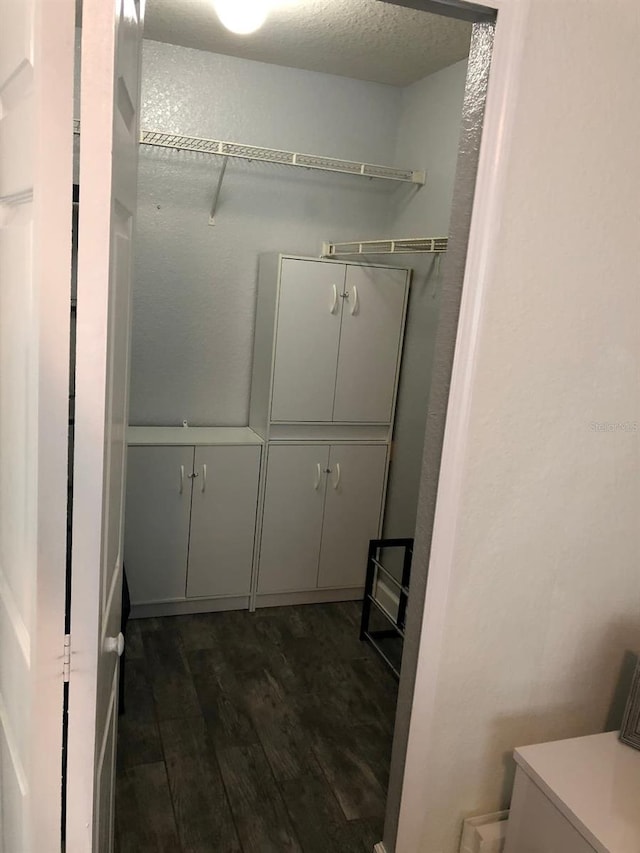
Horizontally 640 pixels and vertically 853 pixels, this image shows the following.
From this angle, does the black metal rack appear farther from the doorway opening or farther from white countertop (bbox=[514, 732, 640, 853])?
white countertop (bbox=[514, 732, 640, 853])

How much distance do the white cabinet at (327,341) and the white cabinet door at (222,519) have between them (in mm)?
246

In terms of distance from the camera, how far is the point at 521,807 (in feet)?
5.12

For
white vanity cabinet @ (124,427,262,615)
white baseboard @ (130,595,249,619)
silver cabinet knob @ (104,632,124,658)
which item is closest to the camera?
silver cabinet knob @ (104,632,124,658)

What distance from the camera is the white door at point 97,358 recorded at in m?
0.83

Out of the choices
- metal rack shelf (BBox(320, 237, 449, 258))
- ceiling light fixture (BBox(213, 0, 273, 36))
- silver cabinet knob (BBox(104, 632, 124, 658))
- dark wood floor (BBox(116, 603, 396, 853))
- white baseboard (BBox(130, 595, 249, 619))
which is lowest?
dark wood floor (BBox(116, 603, 396, 853))

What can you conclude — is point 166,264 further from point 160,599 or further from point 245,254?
point 160,599

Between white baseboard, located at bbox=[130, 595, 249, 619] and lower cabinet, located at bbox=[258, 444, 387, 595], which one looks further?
lower cabinet, located at bbox=[258, 444, 387, 595]

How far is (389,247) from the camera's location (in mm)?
2912

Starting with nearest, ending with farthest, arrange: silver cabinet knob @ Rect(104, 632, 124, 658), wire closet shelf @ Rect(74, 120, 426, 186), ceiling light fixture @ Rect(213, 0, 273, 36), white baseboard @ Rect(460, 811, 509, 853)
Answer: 1. silver cabinet knob @ Rect(104, 632, 124, 658)
2. white baseboard @ Rect(460, 811, 509, 853)
3. ceiling light fixture @ Rect(213, 0, 273, 36)
4. wire closet shelf @ Rect(74, 120, 426, 186)

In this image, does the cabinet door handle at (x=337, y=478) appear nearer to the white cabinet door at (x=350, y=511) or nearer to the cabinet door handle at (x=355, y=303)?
the white cabinet door at (x=350, y=511)

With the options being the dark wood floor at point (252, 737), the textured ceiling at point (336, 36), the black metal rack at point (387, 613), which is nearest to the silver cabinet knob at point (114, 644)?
the dark wood floor at point (252, 737)

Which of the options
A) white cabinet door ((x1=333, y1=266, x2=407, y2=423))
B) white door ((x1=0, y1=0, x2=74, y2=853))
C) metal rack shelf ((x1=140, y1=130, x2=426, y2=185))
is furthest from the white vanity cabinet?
white door ((x1=0, y1=0, x2=74, y2=853))

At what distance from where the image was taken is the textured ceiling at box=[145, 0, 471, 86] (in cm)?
254

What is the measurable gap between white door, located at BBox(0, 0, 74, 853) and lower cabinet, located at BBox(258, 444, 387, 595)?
6.90ft
